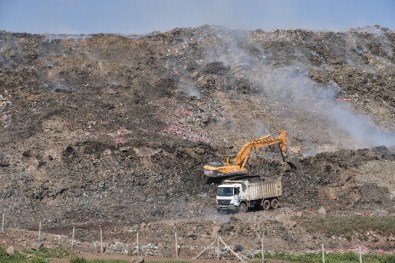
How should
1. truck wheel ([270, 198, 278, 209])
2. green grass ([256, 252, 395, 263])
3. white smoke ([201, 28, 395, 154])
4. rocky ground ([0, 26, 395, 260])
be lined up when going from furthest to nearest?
white smoke ([201, 28, 395, 154]), truck wheel ([270, 198, 278, 209]), rocky ground ([0, 26, 395, 260]), green grass ([256, 252, 395, 263])

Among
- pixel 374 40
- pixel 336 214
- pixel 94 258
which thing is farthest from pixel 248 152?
pixel 374 40

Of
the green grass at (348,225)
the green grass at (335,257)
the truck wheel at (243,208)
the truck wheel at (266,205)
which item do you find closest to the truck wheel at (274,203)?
the truck wheel at (266,205)

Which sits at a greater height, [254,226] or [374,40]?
[374,40]

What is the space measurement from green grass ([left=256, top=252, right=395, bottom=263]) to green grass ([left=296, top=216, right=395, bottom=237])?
5738mm

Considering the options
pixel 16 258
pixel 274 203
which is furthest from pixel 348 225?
→ pixel 16 258

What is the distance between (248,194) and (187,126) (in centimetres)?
1269

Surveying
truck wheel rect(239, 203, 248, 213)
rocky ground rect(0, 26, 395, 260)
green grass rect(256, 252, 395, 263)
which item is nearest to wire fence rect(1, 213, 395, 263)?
green grass rect(256, 252, 395, 263)

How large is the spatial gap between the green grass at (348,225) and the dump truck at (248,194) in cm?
419

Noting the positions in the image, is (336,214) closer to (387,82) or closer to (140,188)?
(140,188)

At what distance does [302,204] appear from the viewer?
39000 millimetres

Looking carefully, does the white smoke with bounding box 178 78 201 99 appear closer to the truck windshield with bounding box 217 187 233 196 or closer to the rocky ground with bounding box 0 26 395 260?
the rocky ground with bounding box 0 26 395 260

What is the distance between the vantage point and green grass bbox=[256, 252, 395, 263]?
23578mm

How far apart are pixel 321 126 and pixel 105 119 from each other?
56.2 feet

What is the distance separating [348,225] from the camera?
31.6 metres
